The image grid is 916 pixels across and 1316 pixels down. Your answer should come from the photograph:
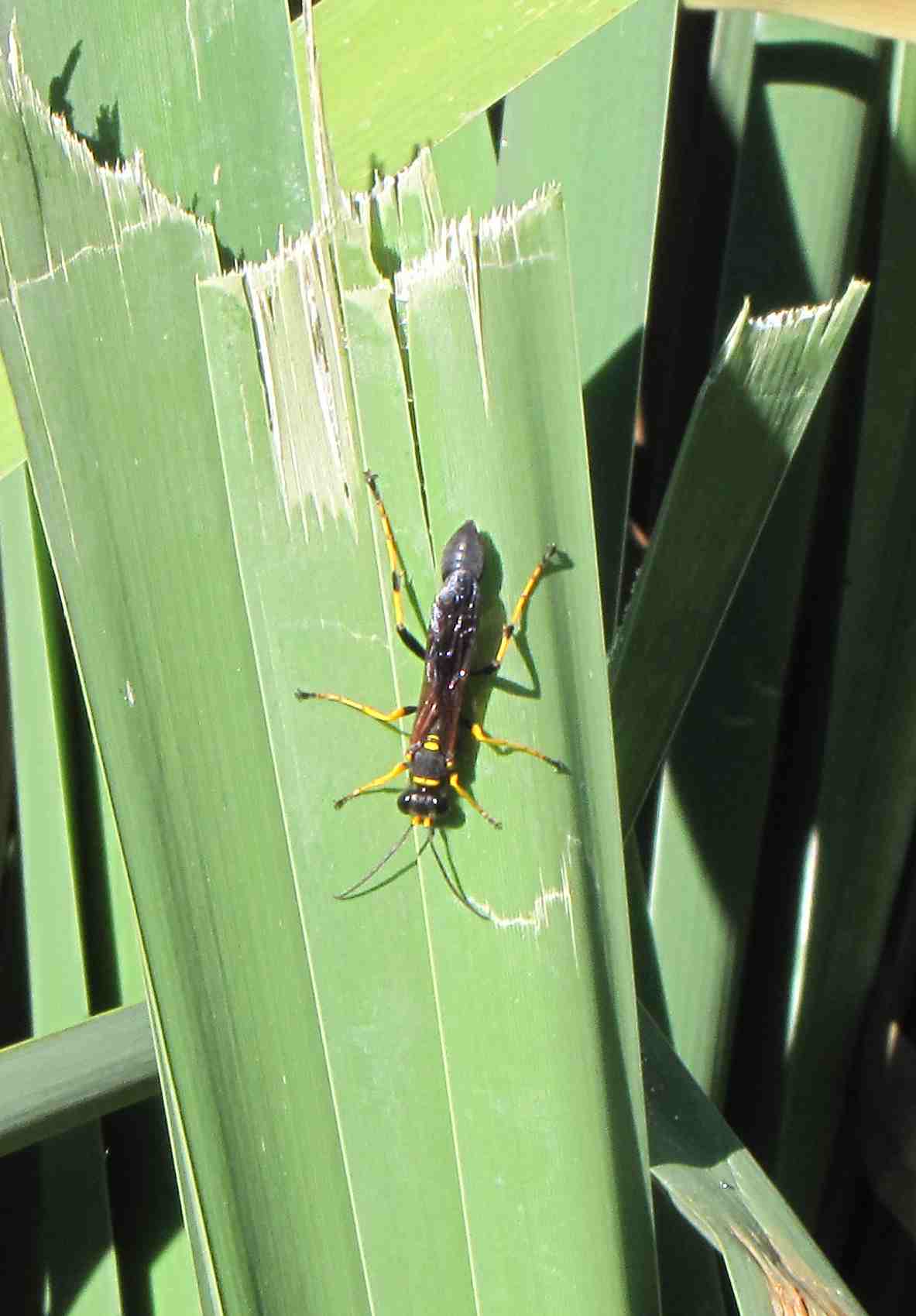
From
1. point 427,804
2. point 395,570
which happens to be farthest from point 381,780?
point 395,570

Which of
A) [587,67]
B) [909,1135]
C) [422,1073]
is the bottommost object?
[909,1135]

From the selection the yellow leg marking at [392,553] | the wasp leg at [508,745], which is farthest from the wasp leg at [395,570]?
the wasp leg at [508,745]

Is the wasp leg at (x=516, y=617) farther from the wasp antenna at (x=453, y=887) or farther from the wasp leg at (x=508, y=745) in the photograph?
the wasp antenna at (x=453, y=887)

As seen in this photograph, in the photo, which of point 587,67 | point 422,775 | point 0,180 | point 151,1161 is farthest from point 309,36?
point 151,1161

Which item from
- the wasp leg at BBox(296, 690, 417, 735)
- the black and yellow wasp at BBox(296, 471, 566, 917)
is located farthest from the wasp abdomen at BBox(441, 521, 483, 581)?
the wasp leg at BBox(296, 690, 417, 735)

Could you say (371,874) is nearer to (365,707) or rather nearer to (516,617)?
(365,707)

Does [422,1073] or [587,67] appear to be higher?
[587,67]

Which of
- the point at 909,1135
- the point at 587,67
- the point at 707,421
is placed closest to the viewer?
the point at 707,421

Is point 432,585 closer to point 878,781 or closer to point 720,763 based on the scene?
point 720,763
